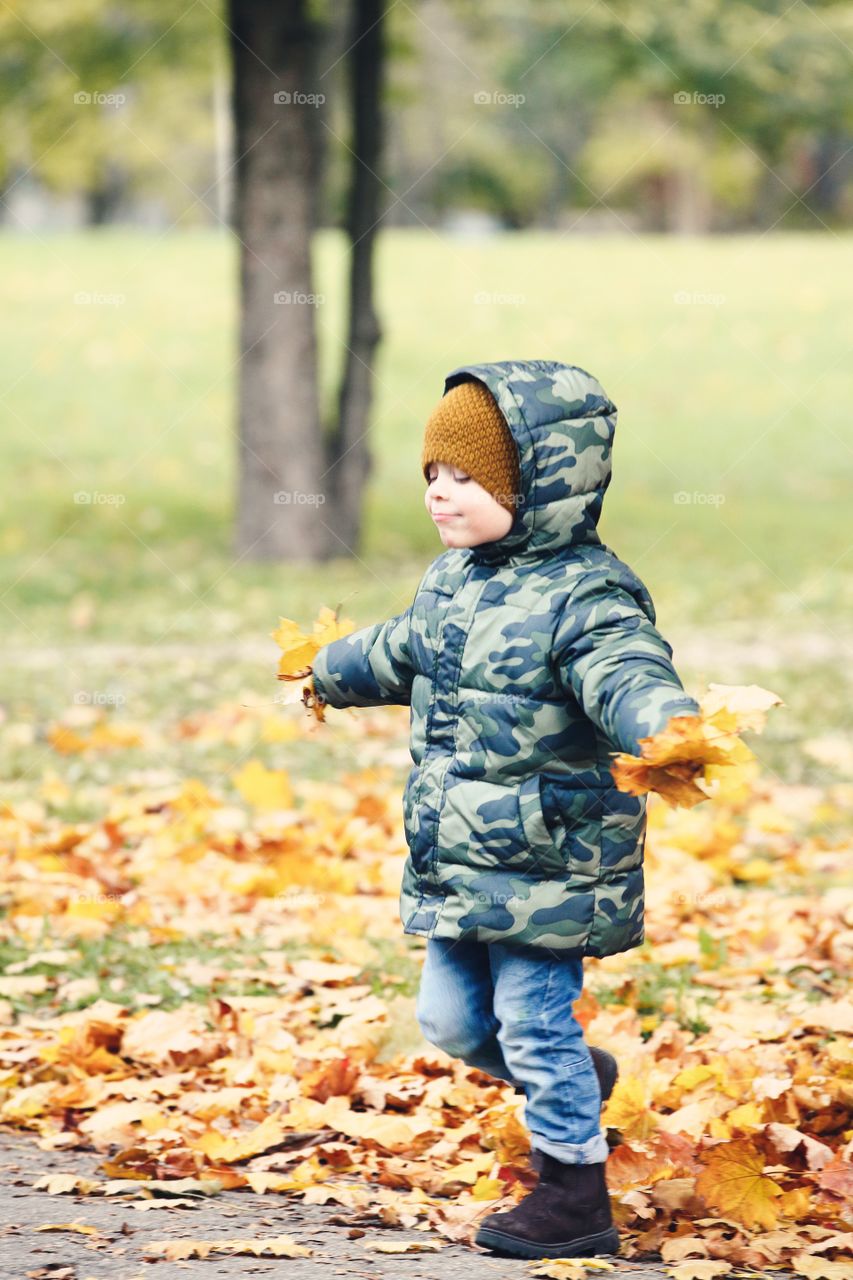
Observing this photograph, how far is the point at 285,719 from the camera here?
7.11m

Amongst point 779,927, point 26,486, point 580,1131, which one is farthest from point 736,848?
point 26,486

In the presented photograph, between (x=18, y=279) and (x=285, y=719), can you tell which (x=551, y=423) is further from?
(x=18, y=279)

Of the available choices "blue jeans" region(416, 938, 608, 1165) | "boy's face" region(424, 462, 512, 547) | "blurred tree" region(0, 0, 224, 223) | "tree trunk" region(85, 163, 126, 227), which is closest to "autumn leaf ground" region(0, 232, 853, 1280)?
"blue jeans" region(416, 938, 608, 1165)

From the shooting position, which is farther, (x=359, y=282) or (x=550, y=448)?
(x=359, y=282)

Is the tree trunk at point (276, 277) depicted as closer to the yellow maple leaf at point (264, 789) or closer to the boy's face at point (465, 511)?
the yellow maple leaf at point (264, 789)

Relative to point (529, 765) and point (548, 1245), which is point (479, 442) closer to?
point (529, 765)

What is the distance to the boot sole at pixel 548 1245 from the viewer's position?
2.82 metres

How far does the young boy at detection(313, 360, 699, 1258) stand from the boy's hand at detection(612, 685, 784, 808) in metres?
0.18

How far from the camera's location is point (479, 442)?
285cm

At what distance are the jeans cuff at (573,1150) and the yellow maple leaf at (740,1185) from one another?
21cm

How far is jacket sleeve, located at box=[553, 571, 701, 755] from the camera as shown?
2.57 meters

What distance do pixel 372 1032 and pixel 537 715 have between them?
53.7 inches

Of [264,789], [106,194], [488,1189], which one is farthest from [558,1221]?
[106,194]

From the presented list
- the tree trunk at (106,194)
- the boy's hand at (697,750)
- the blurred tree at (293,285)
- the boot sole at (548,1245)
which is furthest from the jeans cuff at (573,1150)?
the tree trunk at (106,194)
